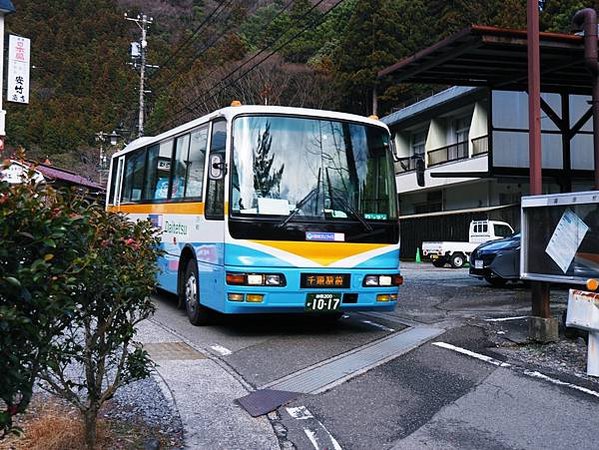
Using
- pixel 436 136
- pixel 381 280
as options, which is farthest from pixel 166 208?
pixel 436 136

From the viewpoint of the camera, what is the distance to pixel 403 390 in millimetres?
6039

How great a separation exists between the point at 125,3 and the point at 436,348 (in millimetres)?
59428

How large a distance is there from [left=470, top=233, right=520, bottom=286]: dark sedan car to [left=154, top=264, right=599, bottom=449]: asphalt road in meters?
3.11

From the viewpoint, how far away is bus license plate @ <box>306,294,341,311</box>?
802 cm

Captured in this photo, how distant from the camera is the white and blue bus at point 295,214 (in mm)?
7910

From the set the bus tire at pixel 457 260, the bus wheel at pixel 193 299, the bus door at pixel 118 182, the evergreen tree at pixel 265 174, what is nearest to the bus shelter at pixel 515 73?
the evergreen tree at pixel 265 174

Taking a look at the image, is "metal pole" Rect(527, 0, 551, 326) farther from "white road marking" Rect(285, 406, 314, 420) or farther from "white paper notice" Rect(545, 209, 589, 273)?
"white road marking" Rect(285, 406, 314, 420)

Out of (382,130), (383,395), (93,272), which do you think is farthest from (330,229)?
(93,272)

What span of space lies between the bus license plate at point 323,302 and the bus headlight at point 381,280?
1.49ft

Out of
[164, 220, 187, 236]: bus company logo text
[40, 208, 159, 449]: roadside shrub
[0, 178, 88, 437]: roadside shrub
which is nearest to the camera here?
[0, 178, 88, 437]: roadside shrub

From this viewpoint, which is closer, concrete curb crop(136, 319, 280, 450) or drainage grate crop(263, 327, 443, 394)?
concrete curb crop(136, 319, 280, 450)

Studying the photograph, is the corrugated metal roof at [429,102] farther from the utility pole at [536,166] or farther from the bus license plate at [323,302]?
the bus license plate at [323,302]

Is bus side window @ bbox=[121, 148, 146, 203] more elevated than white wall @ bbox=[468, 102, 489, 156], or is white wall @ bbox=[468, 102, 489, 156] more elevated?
white wall @ bbox=[468, 102, 489, 156]

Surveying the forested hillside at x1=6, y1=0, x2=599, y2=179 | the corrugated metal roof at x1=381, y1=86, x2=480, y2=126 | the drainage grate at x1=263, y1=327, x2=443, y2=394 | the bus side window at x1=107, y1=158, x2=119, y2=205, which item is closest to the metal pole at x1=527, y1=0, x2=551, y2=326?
the drainage grate at x1=263, y1=327, x2=443, y2=394
